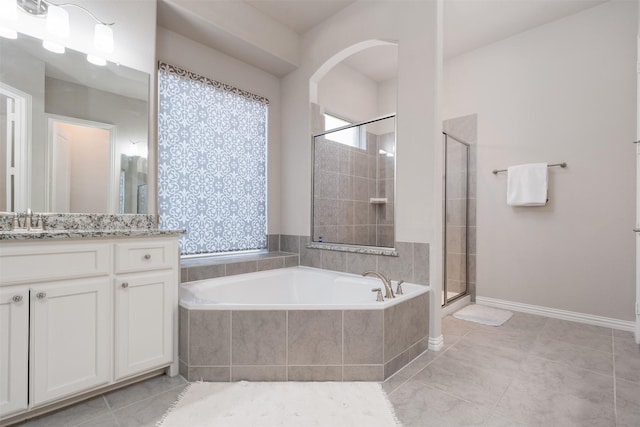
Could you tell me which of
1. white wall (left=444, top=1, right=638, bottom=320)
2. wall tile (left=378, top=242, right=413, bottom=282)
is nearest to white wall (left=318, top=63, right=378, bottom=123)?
white wall (left=444, top=1, right=638, bottom=320)

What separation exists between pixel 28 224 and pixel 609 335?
400cm

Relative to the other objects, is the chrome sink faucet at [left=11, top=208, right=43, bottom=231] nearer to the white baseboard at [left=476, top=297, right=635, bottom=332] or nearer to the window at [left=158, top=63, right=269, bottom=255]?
the window at [left=158, top=63, right=269, bottom=255]

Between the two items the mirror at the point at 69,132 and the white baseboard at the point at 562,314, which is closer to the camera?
the mirror at the point at 69,132

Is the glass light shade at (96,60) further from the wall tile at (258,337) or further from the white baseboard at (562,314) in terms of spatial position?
the white baseboard at (562,314)

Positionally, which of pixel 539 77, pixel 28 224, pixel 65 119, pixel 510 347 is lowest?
pixel 510 347

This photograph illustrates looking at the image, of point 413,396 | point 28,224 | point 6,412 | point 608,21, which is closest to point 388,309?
point 413,396

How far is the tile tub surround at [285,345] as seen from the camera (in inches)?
67.7

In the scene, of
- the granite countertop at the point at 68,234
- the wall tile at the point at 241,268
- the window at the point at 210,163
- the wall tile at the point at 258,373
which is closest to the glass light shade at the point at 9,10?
the window at the point at 210,163

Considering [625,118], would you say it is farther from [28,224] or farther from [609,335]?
[28,224]

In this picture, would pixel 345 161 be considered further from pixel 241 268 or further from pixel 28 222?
pixel 28 222

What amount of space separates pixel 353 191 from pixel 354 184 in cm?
8

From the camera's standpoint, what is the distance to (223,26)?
8.18 feet

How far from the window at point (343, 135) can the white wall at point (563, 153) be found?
1189 mm

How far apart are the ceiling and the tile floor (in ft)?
8.27
